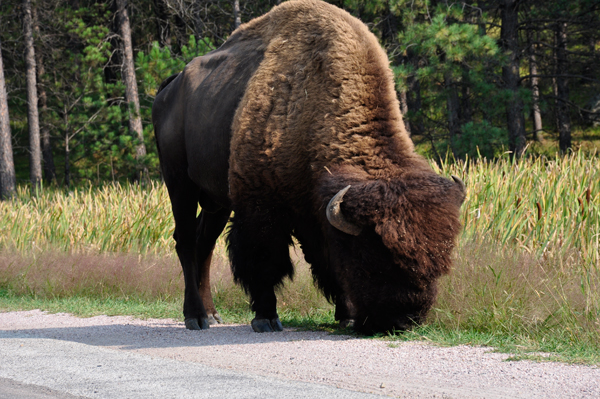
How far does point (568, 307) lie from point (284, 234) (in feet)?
8.22

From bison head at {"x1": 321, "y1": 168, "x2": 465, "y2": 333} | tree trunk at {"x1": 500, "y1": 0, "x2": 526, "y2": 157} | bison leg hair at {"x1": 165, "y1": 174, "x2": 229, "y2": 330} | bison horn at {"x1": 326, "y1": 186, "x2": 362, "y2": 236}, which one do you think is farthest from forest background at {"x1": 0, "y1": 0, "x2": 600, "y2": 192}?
bison horn at {"x1": 326, "y1": 186, "x2": 362, "y2": 236}

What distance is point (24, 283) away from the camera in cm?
1026

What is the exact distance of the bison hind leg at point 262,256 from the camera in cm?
611

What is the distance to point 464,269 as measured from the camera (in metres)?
6.74

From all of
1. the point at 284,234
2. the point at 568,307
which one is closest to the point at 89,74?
the point at 284,234

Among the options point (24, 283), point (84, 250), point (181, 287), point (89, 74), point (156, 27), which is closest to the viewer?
point (181, 287)

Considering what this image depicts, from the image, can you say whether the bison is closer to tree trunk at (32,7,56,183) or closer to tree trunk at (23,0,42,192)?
tree trunk at (23,0,42,192)

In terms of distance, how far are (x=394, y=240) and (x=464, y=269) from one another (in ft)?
6.42

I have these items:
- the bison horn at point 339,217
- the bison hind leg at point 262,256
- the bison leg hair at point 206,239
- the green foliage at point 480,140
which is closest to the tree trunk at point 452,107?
the green foliage at point 480,140

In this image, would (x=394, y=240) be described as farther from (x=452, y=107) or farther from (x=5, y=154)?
(x=5, y=154)

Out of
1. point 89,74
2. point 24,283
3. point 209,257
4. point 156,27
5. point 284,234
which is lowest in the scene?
point 24,283

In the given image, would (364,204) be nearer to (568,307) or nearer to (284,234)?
(284,234)

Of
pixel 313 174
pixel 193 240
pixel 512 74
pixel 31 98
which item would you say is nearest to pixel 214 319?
pixel 193 240

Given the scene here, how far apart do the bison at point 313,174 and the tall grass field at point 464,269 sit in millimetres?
528
